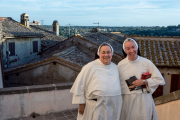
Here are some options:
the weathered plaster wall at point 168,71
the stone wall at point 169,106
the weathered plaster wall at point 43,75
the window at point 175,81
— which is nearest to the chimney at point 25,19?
the weathered plaster wall at point 43,75

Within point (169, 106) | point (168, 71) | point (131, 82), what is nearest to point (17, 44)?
point (168, 71)

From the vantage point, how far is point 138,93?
127 inches

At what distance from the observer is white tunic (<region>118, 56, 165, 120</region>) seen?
3.20m

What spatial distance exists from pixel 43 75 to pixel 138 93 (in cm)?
899

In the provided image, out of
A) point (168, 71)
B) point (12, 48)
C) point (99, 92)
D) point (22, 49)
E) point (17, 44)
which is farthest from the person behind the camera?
point (22, 49)

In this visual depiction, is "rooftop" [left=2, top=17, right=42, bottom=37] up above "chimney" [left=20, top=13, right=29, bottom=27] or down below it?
below

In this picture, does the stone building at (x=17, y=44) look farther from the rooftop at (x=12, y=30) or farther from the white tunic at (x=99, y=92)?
the white tunic at (x=99, y=92)

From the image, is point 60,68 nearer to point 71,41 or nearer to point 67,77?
point 67,77

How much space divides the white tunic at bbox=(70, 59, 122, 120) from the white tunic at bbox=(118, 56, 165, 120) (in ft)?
0.51

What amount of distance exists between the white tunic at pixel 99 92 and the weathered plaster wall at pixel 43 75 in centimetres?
789

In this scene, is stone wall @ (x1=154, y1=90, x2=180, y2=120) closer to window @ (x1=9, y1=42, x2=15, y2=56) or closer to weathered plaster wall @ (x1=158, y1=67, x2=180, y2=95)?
weathered plaster wall @ (x1=158, y1=67, x2=180, y2=95)

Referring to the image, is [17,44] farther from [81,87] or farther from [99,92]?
[99,92]

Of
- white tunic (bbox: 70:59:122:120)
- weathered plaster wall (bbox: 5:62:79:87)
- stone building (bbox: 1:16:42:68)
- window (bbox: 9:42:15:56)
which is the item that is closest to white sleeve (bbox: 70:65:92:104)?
white tunic (bbox: 70:59:122:120)

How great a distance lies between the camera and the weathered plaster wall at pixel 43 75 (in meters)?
11.2
